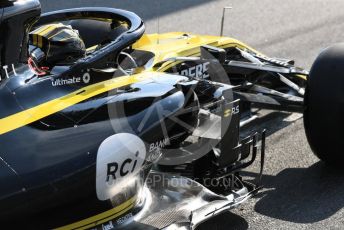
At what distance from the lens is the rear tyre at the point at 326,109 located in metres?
4.61

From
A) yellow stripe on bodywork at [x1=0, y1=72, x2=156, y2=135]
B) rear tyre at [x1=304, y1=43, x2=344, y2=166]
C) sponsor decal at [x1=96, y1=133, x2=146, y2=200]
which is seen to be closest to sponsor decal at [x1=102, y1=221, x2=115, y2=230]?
sponsor decal at [x1=96, y1=133, x2=146, y2=200]

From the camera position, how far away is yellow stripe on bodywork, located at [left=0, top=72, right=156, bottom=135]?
11.2 ft

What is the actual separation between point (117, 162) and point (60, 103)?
0.46 meters

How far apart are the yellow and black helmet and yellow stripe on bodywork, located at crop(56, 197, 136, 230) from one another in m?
0.89

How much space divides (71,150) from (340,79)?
2.16 m

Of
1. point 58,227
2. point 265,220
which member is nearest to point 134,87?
point 58,227

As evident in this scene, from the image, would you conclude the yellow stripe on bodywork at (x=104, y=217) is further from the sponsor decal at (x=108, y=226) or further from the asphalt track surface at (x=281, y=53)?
the asphalt track surface at (x=281, y=53)

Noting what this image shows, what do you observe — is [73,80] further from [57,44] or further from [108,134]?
[108,134]

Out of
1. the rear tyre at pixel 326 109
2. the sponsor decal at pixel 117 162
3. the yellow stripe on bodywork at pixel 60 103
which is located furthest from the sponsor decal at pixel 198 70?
the sponsor decal at pixel 117 162

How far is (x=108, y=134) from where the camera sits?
353cm

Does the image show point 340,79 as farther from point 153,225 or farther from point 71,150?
point 71,150

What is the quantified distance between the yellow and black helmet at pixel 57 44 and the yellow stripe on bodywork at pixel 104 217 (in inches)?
35.1

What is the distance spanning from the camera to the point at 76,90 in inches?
149

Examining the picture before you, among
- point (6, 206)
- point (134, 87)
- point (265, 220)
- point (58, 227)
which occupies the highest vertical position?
point (134, 87)
